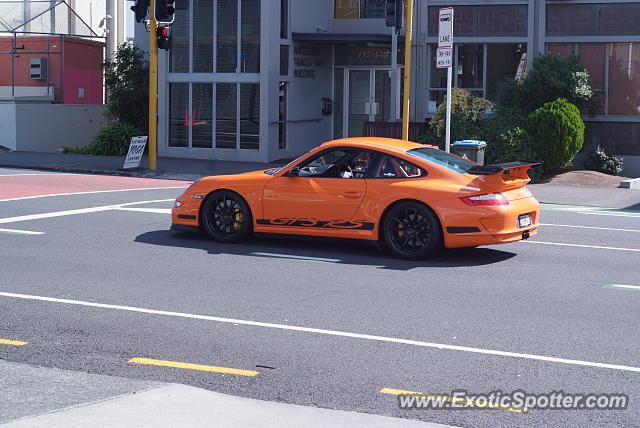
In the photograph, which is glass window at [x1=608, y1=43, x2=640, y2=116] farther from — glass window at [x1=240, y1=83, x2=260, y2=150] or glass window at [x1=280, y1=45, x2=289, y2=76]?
glass window at [x1=240, y1=83, x2=260, y2=150]

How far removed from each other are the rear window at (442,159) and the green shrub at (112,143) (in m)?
17.4

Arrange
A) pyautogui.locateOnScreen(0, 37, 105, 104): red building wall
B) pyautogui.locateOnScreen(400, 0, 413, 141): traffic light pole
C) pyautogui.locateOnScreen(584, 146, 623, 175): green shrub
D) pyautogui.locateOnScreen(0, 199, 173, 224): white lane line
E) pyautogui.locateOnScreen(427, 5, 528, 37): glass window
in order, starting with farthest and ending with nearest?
pyautogui.locateOnScreen(0, 37, 105, 104): red building wall
pyautogui.locateOnScreen(427, 5, 528, 37): glass window
pyautogui.locateOnScreen(584, 146, 623, 175): green shrub
pyautogui.locateOnScreen(400, 0, 413, 141): traffic light pole
pyautogui.locateOnScreen(0, 199, 173, 224): white lane line

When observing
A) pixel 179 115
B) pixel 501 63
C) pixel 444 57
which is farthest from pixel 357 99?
pixel 444 57

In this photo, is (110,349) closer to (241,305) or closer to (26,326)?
(26,326)

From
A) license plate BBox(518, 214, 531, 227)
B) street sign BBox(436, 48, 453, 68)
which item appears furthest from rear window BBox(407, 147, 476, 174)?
street sign BBox(436, 48, 453, 68)

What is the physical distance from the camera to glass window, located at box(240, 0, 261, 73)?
26938 millimetres

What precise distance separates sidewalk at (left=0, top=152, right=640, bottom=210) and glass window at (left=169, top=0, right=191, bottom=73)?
2670 mm

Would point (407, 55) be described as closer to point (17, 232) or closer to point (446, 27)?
point (446, 27)

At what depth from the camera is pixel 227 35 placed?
27328 mm

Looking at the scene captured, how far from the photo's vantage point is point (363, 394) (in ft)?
22.0

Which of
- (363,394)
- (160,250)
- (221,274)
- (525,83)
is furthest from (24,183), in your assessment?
(363,394)

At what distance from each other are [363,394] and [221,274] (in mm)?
4508

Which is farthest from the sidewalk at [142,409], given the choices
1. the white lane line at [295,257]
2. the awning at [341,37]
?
the awning at [341,37]

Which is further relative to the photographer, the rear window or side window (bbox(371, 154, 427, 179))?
the rear window
